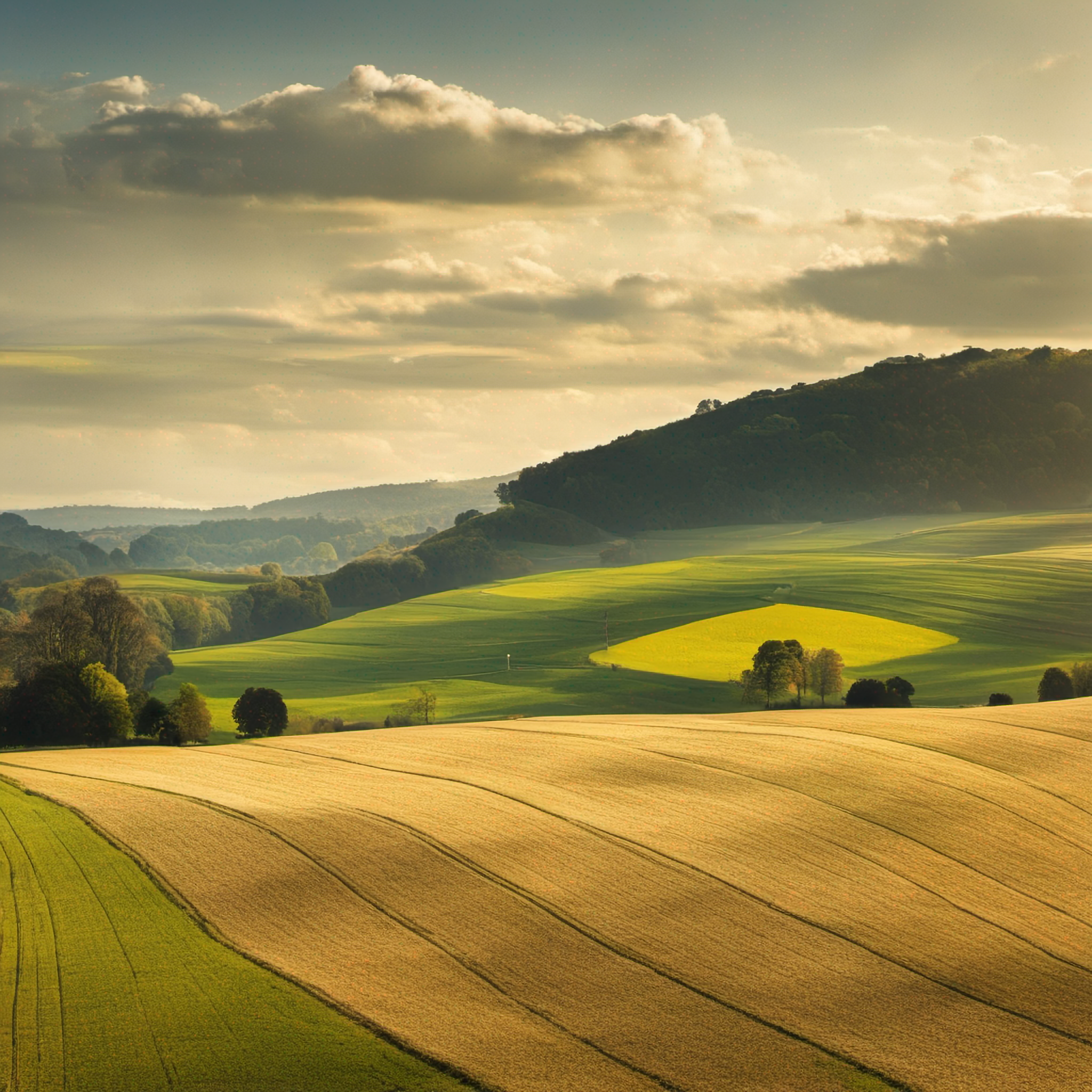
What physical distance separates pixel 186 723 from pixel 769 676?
33826 mm

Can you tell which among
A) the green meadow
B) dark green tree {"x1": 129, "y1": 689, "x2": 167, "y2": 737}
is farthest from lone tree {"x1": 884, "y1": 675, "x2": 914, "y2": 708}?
dark green tree {"x1": 129, "y1": 689, "x2": 167, "y2": 737}

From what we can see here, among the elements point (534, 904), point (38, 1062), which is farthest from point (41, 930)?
point (534, 904)

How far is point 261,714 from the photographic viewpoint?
6238 centimetres

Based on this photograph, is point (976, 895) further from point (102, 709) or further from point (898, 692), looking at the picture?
point (102, 709)

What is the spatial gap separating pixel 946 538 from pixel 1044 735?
117953 mm

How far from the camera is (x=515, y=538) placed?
18475 cm

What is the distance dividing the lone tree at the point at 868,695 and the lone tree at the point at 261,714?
3332 centimetres

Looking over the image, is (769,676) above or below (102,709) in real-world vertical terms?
below

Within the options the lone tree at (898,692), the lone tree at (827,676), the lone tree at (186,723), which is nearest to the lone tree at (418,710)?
the lone tree at (186,723)

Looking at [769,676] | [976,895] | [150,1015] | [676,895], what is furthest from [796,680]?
[150,1015]

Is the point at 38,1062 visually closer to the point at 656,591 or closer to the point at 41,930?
the point at 41,930

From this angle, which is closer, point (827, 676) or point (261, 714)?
point (261, 714)

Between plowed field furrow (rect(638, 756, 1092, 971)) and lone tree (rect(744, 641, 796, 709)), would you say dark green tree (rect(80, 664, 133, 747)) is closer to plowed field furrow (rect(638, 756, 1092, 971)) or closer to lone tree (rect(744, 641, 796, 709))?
lone tree (rect(744, 641, 796, 709))

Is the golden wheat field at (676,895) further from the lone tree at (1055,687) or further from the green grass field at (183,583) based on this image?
the green grass field at (183,583)
